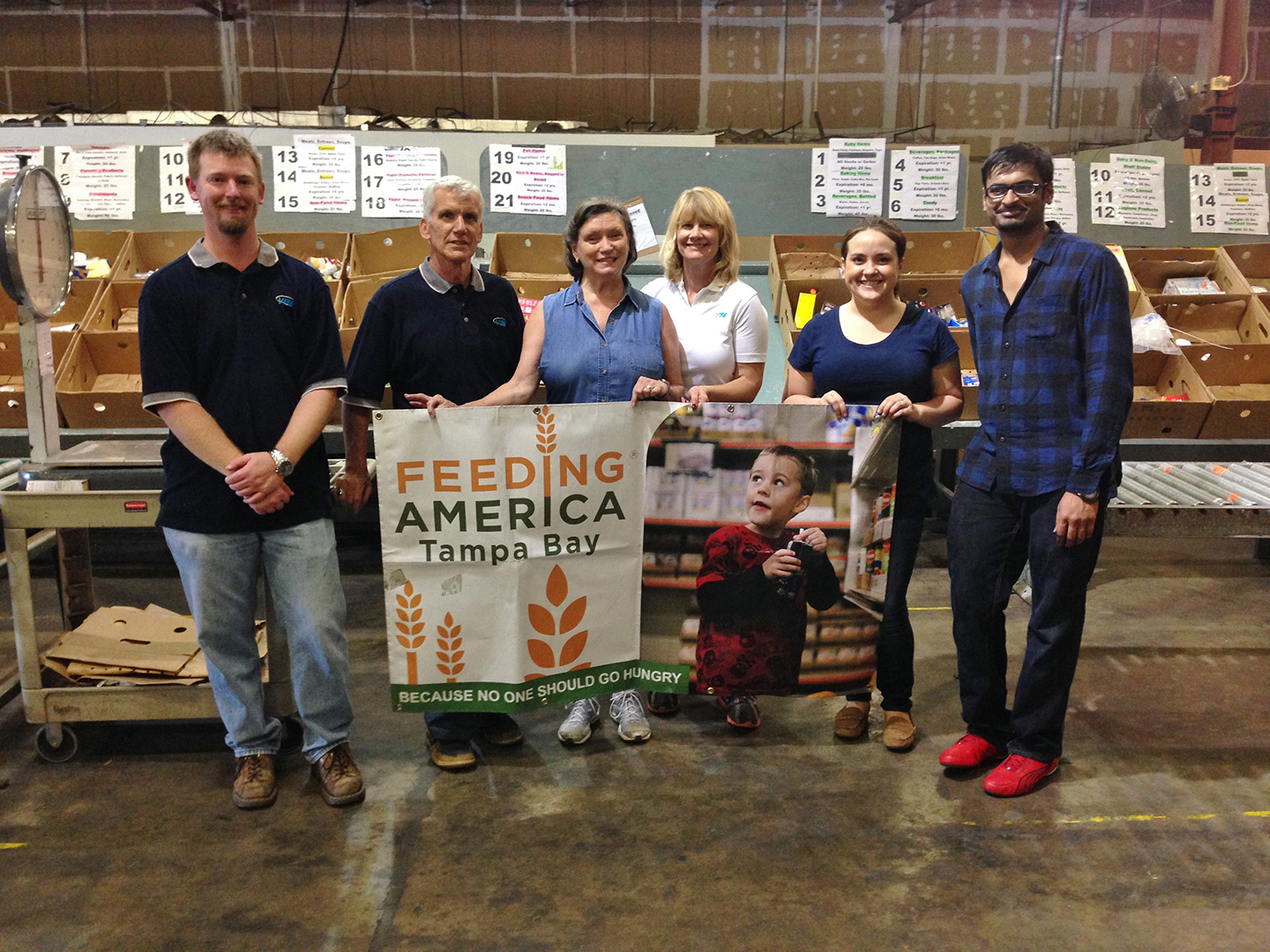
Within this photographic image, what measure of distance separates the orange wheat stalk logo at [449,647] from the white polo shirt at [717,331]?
3.29ft

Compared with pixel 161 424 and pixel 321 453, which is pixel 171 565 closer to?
pixel 161 424

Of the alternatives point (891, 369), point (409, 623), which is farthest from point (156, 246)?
point (891, 369)

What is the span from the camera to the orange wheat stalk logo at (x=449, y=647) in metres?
2.76

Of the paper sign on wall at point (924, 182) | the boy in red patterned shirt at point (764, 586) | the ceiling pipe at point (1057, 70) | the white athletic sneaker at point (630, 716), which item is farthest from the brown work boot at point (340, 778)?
the ceiling pipe at point (1057, 70)

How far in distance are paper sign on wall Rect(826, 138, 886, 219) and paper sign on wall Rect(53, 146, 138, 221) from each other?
3.72 m

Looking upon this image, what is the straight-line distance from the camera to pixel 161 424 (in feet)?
14.4

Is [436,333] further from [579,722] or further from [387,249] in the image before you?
[387,249]

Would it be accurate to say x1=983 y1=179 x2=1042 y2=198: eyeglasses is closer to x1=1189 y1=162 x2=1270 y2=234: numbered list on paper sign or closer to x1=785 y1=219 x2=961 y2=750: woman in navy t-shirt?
x1=785 y1=219 x2=961 y2=750: woman in navy t-shirt

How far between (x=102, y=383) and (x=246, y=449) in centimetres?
256

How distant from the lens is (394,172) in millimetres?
5027

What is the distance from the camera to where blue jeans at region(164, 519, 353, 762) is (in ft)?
8.45

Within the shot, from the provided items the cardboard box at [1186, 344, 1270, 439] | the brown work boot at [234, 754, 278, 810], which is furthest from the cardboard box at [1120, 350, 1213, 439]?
the brown work boot at [234, 754, 278, 810]

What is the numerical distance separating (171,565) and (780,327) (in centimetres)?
340

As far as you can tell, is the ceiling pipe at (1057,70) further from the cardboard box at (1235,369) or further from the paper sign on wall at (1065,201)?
the cardboard box at (1235,369)
